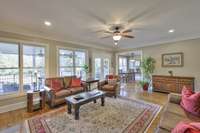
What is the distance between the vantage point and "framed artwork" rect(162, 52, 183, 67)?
5504 mm

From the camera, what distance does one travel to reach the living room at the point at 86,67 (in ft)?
8.32

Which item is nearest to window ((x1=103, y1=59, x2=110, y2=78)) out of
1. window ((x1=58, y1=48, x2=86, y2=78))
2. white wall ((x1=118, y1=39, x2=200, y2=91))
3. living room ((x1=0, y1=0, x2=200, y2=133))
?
living room ((x1=0, y1=0, x2=200, y2=133))

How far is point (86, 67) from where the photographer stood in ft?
19.5

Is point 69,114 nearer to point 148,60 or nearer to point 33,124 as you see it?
point 33,124

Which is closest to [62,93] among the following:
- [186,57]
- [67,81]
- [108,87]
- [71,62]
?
[67,81]

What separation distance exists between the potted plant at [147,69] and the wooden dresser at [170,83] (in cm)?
43

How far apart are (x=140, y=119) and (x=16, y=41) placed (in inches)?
184

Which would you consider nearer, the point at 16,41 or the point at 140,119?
the point at 140,119

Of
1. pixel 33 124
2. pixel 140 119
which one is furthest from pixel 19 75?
pixel 140 119

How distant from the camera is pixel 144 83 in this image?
611 centimetres

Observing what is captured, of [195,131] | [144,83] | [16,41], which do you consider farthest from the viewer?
[144,83]

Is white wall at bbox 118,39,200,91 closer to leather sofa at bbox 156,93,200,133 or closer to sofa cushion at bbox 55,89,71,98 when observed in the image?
leather sofa at bbox 156,93,200,133

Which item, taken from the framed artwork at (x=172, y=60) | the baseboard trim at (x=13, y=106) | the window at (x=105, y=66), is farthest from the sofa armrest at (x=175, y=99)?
the window at (x=105, y=66)

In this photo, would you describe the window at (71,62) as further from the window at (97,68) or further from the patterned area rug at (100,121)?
the patterned area rug at (100,121)
